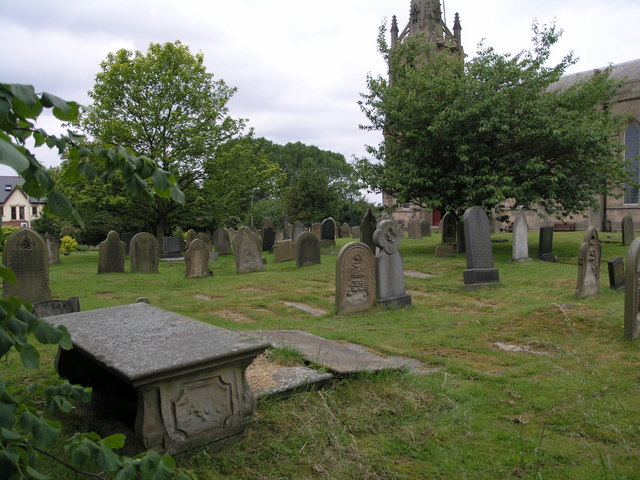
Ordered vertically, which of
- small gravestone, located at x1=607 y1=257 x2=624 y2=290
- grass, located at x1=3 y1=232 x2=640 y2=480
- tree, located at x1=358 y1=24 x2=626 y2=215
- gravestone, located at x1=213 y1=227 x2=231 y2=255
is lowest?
grass, located at x1=3 y1=232 x2=640 y2=480

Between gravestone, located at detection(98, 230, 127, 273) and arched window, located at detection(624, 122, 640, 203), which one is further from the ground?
arched window, located at detection(624, 122, 640, 203)

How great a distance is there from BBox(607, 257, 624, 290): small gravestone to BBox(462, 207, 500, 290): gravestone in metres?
2.57

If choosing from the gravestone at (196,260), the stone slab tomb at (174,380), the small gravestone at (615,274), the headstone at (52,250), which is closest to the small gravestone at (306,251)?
the gravestone at (196,260)

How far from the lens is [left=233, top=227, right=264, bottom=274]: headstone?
54.9 ft

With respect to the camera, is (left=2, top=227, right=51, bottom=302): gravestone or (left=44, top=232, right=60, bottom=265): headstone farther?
(left=44, top=232, right=60, bottom=265): headstone

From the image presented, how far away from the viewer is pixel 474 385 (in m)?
5.05

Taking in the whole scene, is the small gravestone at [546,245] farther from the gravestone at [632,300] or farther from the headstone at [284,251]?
the gravestone at [632,300]

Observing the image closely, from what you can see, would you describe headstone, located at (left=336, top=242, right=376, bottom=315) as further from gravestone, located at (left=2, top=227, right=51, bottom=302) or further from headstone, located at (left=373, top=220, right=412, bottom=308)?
gravestone, located at (left=2, top=227, right=51, bottom=302)

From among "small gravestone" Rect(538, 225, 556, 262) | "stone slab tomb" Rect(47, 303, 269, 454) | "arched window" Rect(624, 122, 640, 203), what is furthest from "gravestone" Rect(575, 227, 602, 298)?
"arched window" Rect(624, 122, 640, 203)

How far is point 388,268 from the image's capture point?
1010 centimetres

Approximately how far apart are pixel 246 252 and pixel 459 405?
12998 millimetres

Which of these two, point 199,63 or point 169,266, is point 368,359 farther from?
point 199,63

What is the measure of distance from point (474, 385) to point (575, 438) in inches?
51.2

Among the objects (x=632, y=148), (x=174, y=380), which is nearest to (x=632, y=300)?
(x=174, y=380)
